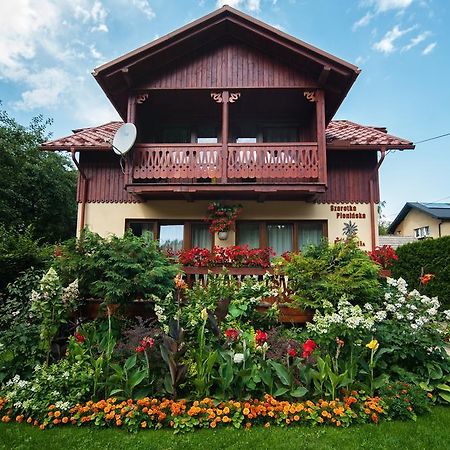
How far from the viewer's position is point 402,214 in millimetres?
28750

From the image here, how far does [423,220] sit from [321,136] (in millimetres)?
19658

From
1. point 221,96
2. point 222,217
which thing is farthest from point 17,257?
point 221,96

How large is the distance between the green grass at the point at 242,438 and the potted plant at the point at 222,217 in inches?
252

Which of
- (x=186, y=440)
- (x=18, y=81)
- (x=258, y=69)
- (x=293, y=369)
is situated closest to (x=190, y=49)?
(x=258, y=69)

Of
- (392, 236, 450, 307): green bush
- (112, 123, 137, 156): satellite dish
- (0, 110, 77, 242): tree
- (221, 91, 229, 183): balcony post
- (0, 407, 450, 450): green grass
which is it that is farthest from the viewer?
(0, 110, 77, 242): tree

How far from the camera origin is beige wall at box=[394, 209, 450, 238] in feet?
73.1

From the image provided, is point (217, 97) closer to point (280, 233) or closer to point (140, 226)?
point (280, 233)

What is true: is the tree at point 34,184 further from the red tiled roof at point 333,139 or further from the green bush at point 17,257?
the green bush at point 17,257

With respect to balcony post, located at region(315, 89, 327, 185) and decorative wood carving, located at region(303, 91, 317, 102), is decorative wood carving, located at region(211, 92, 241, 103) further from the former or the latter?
balcony post, located at region(315, 89, 327, 185)

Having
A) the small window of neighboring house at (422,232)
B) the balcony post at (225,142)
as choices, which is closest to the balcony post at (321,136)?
the balcony post at (225,142)

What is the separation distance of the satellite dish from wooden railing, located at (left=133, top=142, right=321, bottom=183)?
1.41 feet

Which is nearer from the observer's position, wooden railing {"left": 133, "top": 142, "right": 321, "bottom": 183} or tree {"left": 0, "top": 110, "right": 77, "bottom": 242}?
wooden railing {"left": 133, "top": 142, "right": 321, "bottom": 183}

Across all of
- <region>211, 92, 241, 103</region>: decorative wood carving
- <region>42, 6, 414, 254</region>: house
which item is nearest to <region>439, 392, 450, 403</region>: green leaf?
<region>42, 6, 414, 254</region>: house

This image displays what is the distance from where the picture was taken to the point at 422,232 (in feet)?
82.3
